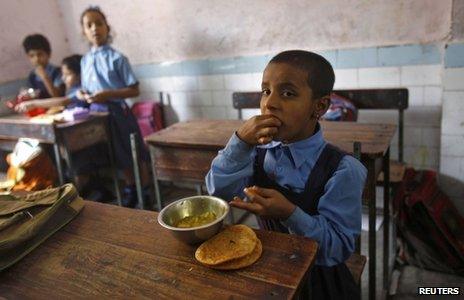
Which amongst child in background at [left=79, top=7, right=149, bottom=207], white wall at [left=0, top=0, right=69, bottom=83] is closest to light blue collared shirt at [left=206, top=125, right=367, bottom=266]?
child in background at [left=79, top=7, right=149, bottom=207]

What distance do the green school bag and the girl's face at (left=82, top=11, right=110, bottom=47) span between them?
7.82 feet

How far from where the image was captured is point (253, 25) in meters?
3.48

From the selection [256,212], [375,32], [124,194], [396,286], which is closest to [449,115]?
[375,32]

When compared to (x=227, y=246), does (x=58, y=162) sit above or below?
below

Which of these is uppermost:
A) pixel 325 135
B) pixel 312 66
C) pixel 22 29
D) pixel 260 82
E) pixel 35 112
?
pixel 22 29

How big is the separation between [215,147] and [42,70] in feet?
9.01

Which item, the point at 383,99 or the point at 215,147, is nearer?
the point at 215,147

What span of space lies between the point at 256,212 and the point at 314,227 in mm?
202

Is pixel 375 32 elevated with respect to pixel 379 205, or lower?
elevated

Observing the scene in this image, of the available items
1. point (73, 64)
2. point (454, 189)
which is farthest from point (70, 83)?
point (454, 189)

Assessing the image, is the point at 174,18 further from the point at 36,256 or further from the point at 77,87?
the point at 36,256

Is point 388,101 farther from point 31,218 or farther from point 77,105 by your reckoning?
point 77,105

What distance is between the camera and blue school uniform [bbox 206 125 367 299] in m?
1.22

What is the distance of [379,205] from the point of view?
3.25 m
